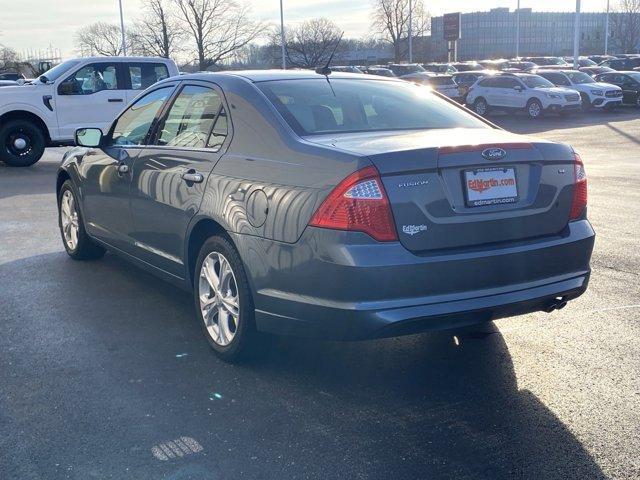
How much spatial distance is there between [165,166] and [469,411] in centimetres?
257

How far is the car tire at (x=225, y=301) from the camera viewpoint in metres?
4.27

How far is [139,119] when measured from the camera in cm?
591

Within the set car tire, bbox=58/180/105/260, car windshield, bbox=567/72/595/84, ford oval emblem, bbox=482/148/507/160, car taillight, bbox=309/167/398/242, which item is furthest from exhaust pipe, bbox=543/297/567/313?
car windshield, bbox=567/72/595/84

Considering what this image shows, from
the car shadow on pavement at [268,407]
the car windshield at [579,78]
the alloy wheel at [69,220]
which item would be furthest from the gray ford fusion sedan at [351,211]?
the car windshield at [579,78]

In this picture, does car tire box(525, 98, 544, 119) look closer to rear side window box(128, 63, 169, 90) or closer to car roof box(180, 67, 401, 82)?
rear side window box(128, 63, 169, 90)

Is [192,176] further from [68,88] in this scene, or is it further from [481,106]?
[481,106]

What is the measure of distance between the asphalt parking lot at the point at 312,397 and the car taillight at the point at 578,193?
0.87 metres

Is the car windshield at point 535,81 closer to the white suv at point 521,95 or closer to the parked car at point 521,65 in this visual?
the white suv at point 521,95

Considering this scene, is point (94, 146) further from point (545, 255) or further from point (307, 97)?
point (545, 255)

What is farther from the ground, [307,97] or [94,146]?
[307,97]

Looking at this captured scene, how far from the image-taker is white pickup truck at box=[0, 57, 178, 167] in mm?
15539

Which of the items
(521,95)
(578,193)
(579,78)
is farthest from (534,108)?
(578,193)

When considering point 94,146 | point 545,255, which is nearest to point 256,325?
point 545,255

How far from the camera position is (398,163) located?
3.69m
